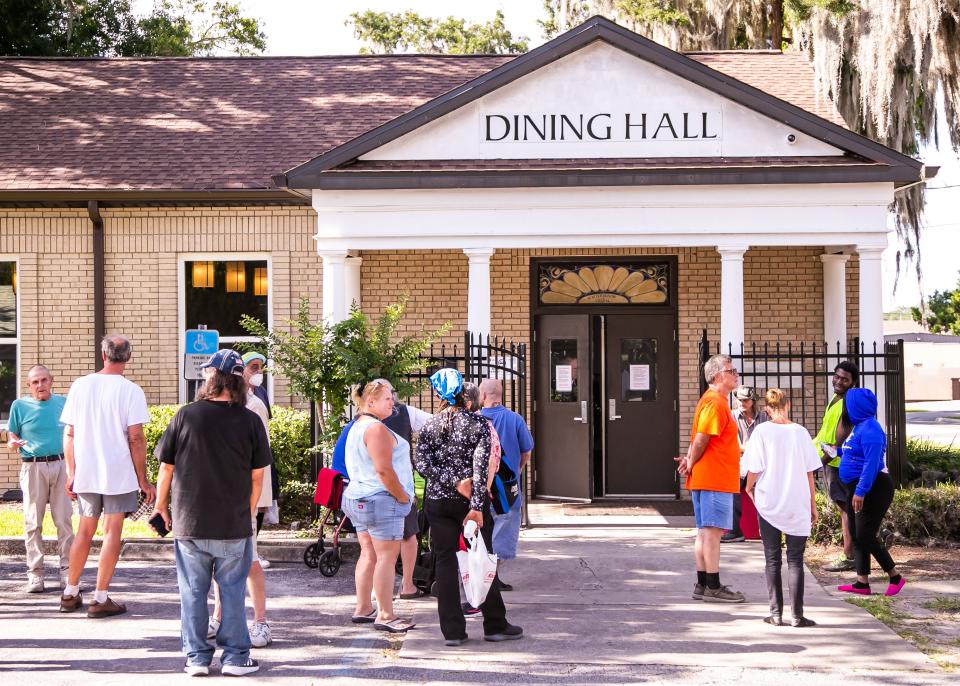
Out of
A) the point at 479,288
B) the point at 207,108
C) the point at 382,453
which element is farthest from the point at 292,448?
the point at 207,108

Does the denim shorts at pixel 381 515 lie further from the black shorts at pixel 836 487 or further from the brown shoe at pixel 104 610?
the black shorts at pixel 836 487

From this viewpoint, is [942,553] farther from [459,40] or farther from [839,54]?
[459,40]

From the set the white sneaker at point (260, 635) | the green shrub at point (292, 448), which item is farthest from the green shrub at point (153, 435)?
the white sneaker at point (260, 635)

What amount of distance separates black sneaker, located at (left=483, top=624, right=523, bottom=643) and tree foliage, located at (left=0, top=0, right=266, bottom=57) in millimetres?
21112

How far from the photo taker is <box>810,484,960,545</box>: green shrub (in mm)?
10578

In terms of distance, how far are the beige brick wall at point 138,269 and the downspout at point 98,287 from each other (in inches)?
3.5

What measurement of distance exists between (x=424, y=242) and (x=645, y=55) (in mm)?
3167

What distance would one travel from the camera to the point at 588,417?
14.1m

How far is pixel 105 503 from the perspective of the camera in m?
7.87

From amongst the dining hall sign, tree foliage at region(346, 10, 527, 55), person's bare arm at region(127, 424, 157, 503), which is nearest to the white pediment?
the dining hall sign

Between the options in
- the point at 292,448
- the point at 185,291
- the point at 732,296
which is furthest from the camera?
the point at 185,291

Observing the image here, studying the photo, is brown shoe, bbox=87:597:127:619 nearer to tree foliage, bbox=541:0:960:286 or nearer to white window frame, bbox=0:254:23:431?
white window frame, bbox=0:254:23:431

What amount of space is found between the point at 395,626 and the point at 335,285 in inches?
243

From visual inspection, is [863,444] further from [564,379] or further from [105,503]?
[564,379]
